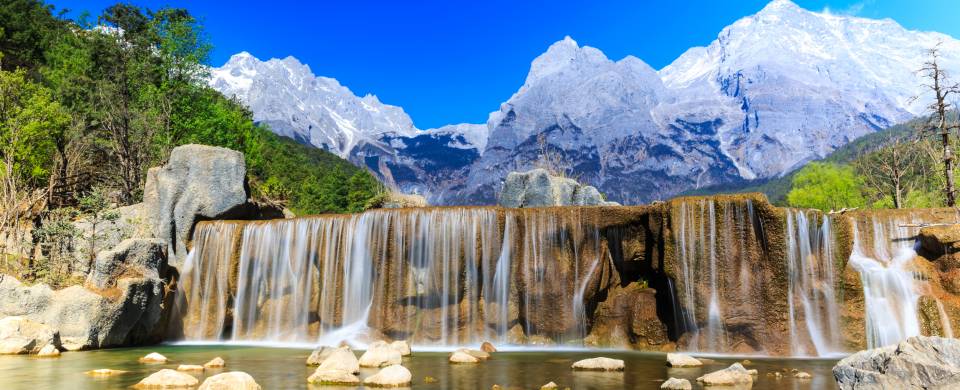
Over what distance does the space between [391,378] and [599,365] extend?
4.39 meters

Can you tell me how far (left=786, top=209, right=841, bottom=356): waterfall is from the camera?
16.5 m

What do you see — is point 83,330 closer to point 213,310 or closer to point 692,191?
point 213,310

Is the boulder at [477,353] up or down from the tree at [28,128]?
down

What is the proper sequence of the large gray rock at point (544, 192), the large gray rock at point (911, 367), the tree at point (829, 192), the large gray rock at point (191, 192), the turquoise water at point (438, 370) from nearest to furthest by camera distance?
the large gray rock at point (911, 367) < the turquoise water at point (438, 370) < the large gray rock at point (191, 192) < the large gray rock at point (544, 192) < the tree at point (829, 192)

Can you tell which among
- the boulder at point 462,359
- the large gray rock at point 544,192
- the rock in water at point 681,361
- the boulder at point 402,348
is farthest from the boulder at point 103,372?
the large gray rock at point 544,192

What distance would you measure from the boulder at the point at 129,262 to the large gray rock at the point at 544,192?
59.4 feet

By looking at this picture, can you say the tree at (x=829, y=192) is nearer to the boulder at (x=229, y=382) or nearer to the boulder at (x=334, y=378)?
the boulder at (x=334, y=378)

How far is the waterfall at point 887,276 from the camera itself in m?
16.2

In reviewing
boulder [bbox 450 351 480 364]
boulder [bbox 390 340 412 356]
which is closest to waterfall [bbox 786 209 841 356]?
boulder [bbox 450 351 480 364]

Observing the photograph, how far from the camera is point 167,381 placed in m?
10.6

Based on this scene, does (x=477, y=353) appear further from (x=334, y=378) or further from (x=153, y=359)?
(x=153, y=359)

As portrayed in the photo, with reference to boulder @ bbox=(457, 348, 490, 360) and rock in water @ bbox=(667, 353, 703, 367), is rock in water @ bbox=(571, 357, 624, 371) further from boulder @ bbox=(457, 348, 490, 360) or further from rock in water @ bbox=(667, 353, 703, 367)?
boulder @ bbox=(457, 348, 490, 360)

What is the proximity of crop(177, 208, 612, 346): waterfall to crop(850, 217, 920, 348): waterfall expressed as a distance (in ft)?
22.0

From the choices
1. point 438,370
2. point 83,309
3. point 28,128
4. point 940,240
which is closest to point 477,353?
point 438,370
